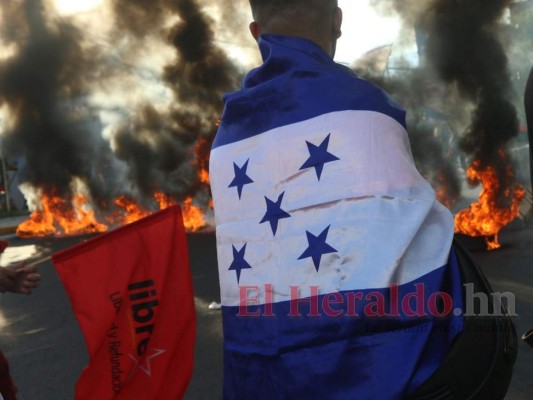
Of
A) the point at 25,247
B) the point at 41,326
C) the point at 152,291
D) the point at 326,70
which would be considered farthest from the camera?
the point at 25,247

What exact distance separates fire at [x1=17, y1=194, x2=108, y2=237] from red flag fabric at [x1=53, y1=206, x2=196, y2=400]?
1389 centimetres

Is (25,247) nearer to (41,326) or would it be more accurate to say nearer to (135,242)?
(41,326)

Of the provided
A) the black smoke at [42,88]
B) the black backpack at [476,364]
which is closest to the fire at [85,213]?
the black smoke at [42,88]

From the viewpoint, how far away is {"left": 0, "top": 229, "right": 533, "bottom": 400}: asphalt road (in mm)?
4109

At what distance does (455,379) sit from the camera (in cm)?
122

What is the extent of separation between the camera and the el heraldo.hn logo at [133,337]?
2.02 meters

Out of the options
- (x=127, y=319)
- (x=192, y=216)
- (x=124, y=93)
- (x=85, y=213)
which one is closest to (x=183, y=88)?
(x=124, y=93)

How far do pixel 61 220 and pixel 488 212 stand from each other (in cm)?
1160

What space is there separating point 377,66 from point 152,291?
13.6 meters

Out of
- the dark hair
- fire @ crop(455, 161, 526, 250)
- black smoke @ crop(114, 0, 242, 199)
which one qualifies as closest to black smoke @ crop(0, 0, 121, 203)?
black smoke @ crop(114, 0, 242, 199)

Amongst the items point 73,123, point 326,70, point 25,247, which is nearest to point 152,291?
point 326,70

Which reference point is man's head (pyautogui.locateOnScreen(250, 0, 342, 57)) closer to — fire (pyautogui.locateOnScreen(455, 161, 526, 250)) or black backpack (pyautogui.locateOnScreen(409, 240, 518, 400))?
black backpack (pyautogui.locateOnScreen(409, 240, 518, 400))

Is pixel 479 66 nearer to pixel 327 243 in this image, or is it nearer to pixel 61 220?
pixel 61 220

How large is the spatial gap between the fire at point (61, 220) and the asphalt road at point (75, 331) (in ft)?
23.5
